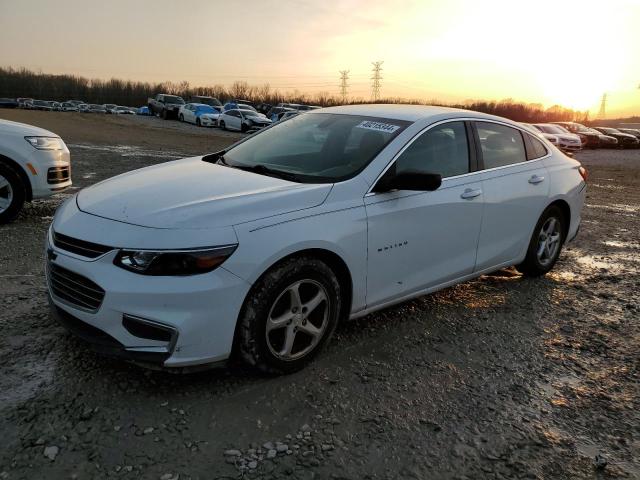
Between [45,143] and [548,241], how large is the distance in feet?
18.9

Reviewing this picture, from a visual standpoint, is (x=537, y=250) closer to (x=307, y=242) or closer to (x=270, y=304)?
(x=307, y=242)

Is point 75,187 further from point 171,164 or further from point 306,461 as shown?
point 306,461

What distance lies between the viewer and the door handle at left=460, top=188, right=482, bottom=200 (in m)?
4.06

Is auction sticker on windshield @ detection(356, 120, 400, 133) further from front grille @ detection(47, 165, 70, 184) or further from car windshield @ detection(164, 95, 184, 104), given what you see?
car windshield @ detection(164, 95, 184, 104)

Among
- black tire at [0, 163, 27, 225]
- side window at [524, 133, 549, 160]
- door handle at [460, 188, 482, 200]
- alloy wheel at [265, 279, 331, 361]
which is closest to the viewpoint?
alloy wheel at [265, 279, 331, 361]

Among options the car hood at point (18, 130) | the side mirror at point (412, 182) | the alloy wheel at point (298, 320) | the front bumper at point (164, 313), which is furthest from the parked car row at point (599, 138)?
the front bumper at point (164, 313)

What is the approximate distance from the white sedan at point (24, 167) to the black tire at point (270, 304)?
4.51 meters

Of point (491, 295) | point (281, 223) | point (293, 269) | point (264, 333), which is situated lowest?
point (491, 295)

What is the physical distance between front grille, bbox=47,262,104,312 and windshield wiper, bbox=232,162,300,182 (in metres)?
1.40

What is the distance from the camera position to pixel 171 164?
4184mm

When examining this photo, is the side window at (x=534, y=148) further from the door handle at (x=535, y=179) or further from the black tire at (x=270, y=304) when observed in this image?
the black tire at (x=270, y=304)

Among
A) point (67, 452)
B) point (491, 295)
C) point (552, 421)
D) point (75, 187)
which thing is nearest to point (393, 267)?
point (552, 421)

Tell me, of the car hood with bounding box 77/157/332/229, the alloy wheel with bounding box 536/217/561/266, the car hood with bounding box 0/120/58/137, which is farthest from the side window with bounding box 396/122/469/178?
the car hood with bounding box 0/120/58/137

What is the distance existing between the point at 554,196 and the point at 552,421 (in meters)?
Answer: 2.72
